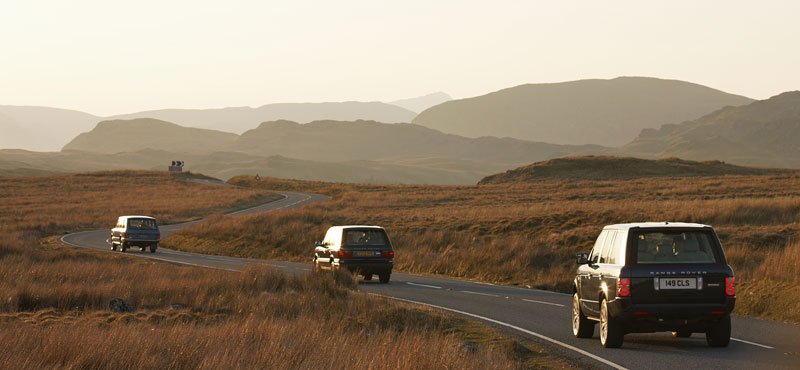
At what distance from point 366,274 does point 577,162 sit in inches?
3907

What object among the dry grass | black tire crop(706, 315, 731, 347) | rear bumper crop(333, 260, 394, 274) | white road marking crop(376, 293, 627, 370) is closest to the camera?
white road marking crop(376, 293, 627, 370)

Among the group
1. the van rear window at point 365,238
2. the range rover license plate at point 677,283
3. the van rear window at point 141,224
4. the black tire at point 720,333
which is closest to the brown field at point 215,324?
the range rover license plate at point 677,283

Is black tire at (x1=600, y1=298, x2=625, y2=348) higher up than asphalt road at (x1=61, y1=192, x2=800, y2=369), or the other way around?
black tire at (x1=600, y1=298, x2=625, y2=348)

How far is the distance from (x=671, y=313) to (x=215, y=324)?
6.98 m

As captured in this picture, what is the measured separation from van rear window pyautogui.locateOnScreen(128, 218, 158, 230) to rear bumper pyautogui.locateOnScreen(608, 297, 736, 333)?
38377mm

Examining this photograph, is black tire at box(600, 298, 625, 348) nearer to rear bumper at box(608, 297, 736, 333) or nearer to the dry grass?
rear bumper at box(608, 297, 736, 333)

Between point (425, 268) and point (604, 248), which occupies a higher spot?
point (604, 248)

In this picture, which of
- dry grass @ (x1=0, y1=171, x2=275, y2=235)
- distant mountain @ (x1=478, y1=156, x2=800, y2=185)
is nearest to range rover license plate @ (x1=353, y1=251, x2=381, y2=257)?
dry grass @ (x1=0, y1=171, x2=275, y2=235)

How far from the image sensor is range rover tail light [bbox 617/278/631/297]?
50.2 ft

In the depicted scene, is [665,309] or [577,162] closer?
[665,309]

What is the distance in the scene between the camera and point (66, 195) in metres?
117

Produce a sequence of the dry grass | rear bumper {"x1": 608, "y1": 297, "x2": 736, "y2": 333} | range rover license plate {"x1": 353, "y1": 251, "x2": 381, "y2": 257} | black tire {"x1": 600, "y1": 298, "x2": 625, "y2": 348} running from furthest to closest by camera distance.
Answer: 1. the dry grass
2. range rover license plate {"x1": 353, "y1": 251, "x2": 381, "y2": 257}
3. black tire {"x1": 600, "y1": 298, "x2": 625, "y2": 348}
4. rear bumper {"x1": 608, "y1": 297, "x2": 736, "y2": 333}

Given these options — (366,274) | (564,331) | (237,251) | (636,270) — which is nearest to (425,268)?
(366,274)

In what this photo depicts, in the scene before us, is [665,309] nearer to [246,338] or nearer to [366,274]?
[246,338]
